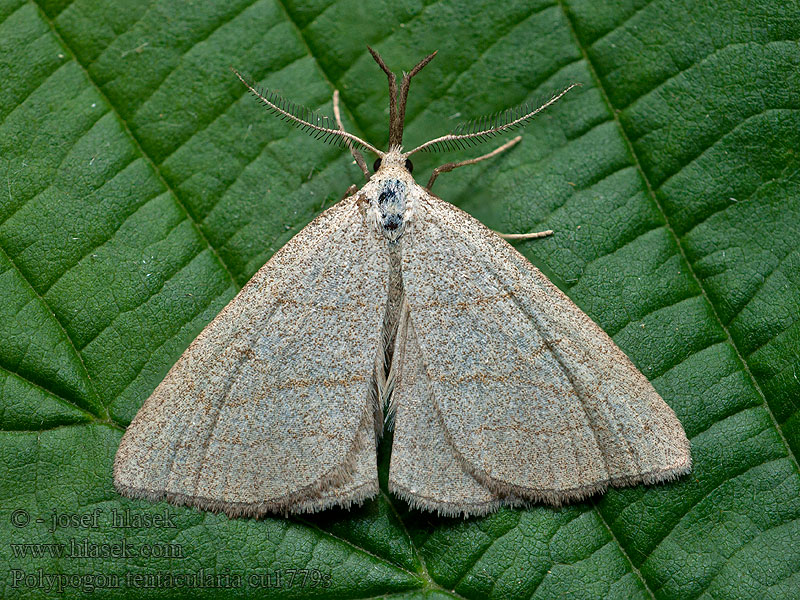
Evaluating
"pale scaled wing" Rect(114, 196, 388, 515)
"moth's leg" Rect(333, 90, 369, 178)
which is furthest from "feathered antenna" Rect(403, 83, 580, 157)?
"pale scaled wing" Rect(114, 196, 388, 515)

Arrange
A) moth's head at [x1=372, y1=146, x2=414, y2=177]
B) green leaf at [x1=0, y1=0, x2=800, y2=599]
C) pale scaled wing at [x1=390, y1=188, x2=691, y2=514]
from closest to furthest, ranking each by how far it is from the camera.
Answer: pale scaled wing at [x1=390, y1=188, x2=691, y2=514]
green leaf at [x1=0, y1=0, x2=800, y2=599]
moth's head at [x1=372, y1=146, x2=414, y2=177]

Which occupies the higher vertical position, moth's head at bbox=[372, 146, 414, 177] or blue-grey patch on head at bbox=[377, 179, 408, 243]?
moth's head at bbox=[372, 146, 414, 177]

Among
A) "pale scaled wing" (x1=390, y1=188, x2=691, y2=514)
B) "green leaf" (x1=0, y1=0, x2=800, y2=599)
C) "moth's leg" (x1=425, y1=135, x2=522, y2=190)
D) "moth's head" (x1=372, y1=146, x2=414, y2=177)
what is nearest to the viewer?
"pale scaled wing" (x1=390, y1=188, x2=691, y2=514)

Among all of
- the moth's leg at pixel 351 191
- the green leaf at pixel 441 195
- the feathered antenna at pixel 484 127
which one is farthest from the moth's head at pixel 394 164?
the green leaf at pixel 441 195

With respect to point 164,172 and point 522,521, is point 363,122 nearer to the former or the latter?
point 164,172

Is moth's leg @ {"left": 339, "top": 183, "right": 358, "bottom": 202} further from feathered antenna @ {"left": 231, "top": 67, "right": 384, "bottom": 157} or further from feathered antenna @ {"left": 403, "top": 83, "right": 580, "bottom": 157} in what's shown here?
feathered antenna @ {"left": 403, "top": 83, "right": 580, "bottom": 157}

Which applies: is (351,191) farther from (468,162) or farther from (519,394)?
(519,394)

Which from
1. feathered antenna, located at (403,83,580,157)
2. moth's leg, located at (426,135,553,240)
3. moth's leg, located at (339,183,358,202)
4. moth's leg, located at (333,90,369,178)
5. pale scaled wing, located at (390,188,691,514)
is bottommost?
pale scaled wing, located at (390,188,691,514)

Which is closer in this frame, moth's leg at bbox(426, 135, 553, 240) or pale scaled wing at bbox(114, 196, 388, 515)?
pale scaled wing at bbox(114, 196, 388, 515)
